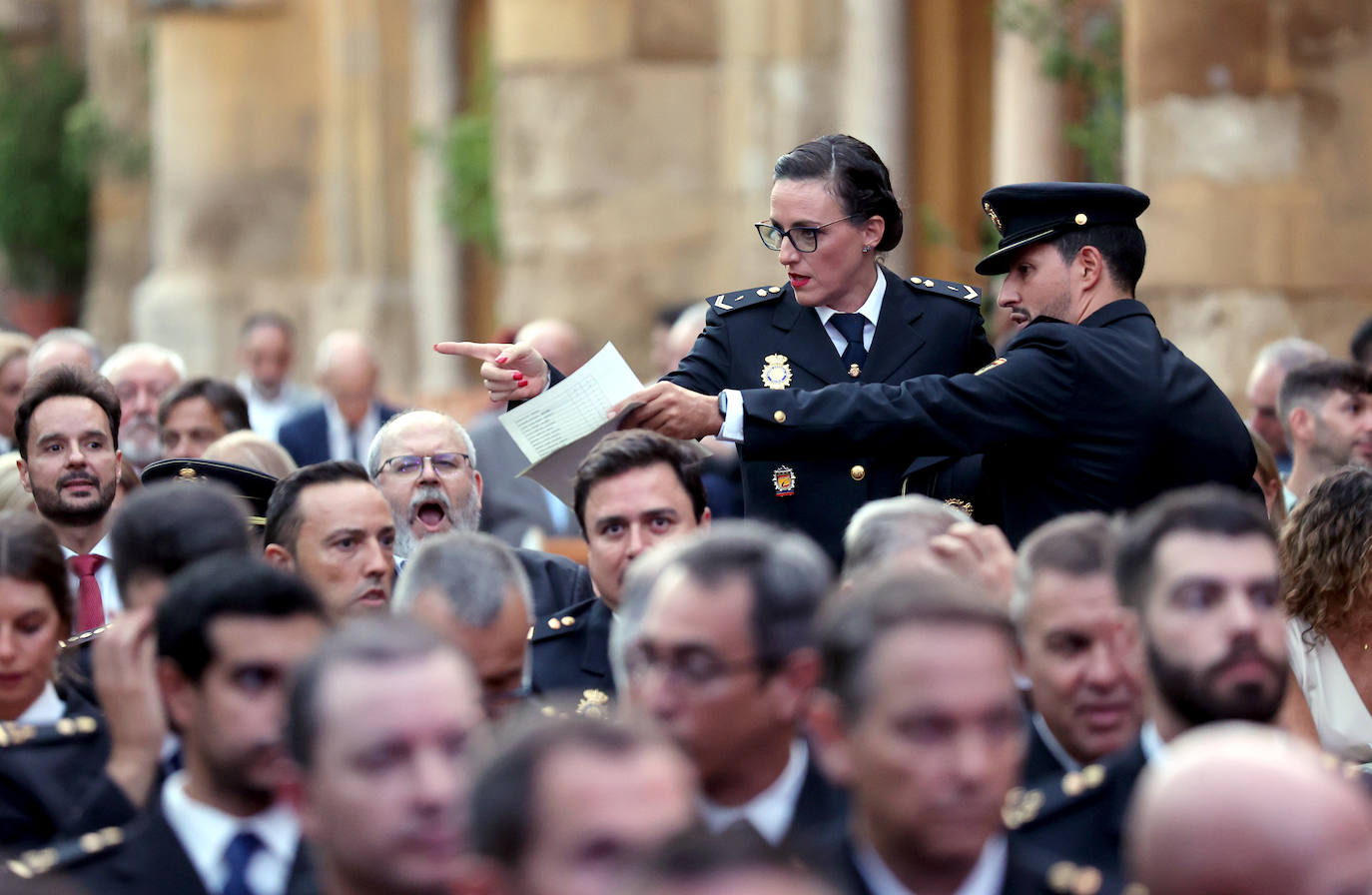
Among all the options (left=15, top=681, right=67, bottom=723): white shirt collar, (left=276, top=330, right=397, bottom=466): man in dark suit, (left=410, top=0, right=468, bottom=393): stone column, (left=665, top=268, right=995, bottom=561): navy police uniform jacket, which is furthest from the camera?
(left=410, top=0, right=468, bottom=393): stone column

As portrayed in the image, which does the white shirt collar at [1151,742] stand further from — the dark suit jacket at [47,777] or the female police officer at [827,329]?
the dark suit jacket at [47,777]

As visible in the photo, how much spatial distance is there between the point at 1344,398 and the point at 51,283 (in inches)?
753

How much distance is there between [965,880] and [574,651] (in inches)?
84.5

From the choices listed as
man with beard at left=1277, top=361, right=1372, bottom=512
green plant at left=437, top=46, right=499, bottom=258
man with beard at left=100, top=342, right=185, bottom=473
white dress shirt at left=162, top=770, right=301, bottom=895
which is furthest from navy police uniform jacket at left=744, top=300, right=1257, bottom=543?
green plant at left=437, top=46, right=499, bottom=258

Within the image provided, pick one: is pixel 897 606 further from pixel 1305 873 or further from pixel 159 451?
pixel 159 451

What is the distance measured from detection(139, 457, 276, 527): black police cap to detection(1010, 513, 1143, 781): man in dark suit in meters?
2.71

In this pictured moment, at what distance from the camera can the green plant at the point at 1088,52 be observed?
33.3 ft

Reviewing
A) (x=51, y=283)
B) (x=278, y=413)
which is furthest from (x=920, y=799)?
(x=51, y=283)

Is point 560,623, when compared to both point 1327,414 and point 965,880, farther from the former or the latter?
point 1327,414

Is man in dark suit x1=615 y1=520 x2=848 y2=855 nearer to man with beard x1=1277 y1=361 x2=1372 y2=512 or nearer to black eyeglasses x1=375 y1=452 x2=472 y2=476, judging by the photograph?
black eyeglasses x1=375 y1=452 x2=472 y2=476

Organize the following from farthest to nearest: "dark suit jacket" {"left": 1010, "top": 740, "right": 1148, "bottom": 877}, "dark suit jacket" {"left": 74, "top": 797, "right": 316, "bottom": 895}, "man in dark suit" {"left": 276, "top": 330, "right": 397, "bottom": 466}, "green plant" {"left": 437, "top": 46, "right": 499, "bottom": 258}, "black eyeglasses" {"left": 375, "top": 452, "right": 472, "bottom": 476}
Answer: "green plant" {"left": 437, "top": 46, "right": 499, "bottom": 258}, "man in dark suit" {"left": 276, "top": 330, "right": 397, "bottom": 466}, "black eyeglasses" {"left": 375, "top": 452, "right": 472, "bottom": 476}, "dark suit jacket" {"left": 1010, "top": 740, "right": 1148, "bottom": 877}, "dark suit jacket" {"left": 74, "top": 797, "right": 316, "bottom": 895}

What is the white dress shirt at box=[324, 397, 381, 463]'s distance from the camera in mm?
10188

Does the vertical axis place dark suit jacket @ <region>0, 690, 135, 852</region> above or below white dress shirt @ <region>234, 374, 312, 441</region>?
above

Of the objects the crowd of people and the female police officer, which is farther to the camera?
the female police officer
